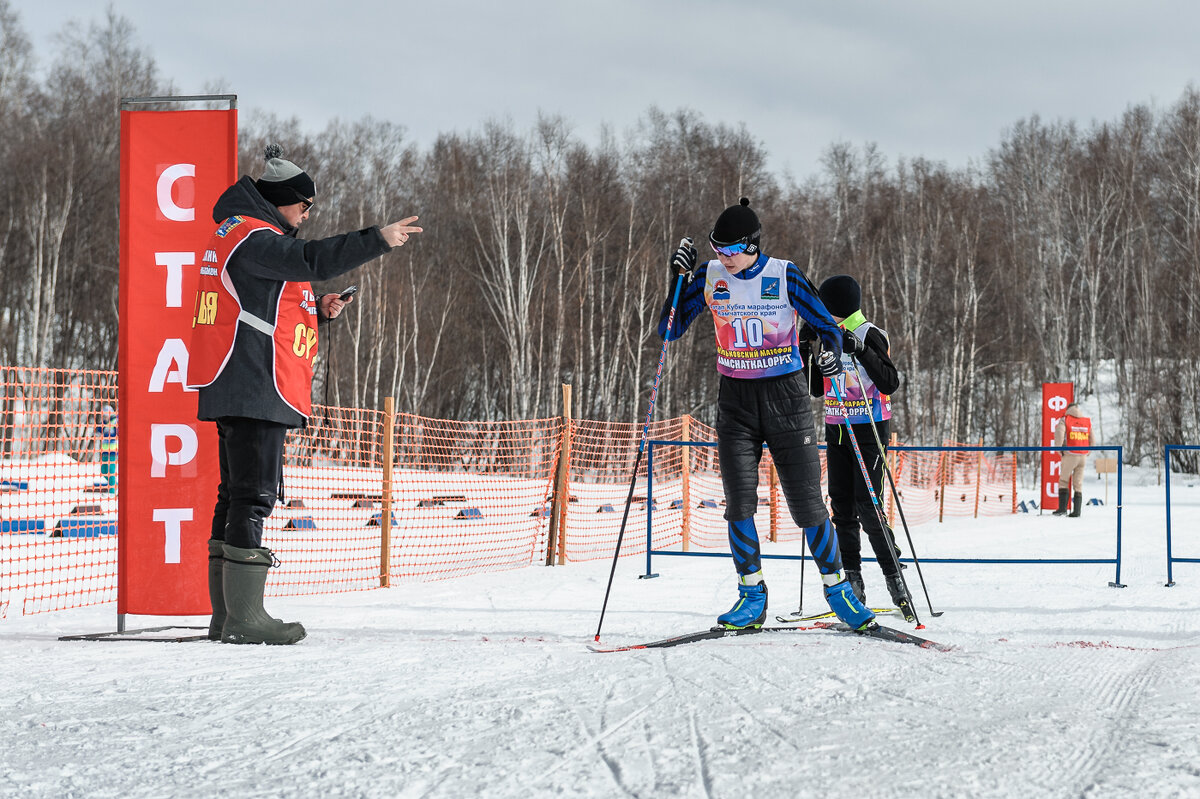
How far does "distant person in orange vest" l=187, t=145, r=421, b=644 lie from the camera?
3.68 m

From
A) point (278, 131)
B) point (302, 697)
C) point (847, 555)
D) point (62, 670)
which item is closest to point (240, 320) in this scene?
point (62, 670)

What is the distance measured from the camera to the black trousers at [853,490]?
5.27m

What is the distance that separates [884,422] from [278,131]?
29237 mm

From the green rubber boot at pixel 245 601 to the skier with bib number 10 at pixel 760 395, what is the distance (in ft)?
6.25

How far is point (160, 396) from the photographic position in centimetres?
420

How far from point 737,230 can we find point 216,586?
105 inches

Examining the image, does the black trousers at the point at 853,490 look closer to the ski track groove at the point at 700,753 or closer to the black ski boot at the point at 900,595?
the black ski boot at the point at 900,595

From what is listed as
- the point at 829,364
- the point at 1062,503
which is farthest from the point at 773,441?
the point at 1062,503

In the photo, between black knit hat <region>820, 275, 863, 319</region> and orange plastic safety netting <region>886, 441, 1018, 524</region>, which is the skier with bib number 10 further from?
orange plastic safety netting <region>886, 441, 1018, 524</region>

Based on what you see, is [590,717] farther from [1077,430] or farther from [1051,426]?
[1051,426]

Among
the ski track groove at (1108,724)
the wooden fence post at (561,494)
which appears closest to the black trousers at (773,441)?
the ski track groove at (1108,724)

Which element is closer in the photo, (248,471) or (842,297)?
(248,471)

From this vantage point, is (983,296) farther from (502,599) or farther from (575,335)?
(502,599)

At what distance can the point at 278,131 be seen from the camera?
3078cm
